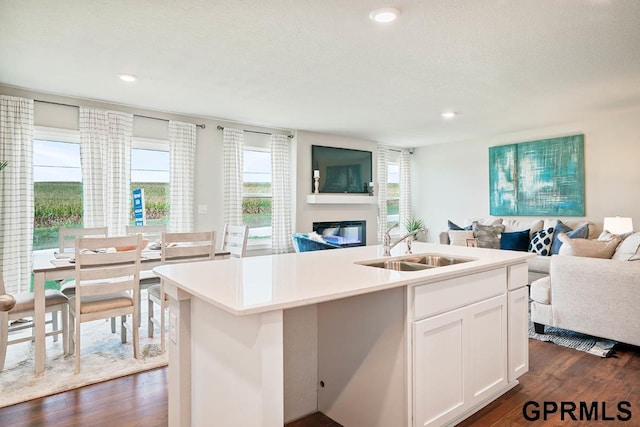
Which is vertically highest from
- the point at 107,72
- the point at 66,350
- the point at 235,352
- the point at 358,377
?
the point at 107,72

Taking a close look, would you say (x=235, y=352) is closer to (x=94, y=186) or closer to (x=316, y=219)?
(x=94, y=186)

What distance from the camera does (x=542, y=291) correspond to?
136 inches

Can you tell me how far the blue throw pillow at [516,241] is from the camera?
5.58 meters

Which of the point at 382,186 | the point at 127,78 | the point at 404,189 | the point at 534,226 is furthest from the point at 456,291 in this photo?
the point at 404,189

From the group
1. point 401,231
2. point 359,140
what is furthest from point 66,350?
point 401,231

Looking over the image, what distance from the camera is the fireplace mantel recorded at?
6246 mm

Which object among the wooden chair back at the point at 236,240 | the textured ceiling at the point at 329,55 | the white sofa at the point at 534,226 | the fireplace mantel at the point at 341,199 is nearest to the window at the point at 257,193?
the fireplace mantel at the point at 341,199

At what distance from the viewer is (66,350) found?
3.03m

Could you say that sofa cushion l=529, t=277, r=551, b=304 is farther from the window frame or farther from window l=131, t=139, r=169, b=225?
window l=131, t=139, r=169, b=225

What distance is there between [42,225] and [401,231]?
6158mm

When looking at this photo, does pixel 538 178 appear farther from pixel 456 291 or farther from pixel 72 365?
pixel 72 365

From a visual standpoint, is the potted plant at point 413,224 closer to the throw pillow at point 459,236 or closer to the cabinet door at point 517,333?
the throw pillow at point 459,236

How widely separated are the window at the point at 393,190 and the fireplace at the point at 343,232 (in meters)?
0.90

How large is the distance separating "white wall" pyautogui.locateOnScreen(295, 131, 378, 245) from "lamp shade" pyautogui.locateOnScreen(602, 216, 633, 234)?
3723 mm
